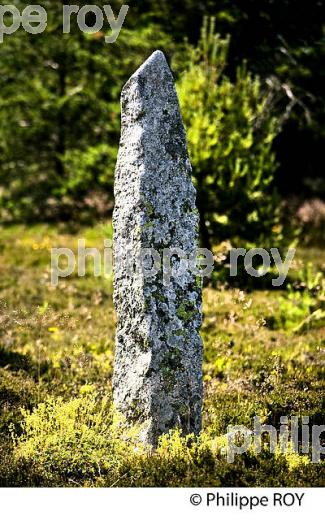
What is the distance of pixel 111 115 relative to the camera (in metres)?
14.5

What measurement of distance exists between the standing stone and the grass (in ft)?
0.81

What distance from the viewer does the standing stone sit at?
4426 mm

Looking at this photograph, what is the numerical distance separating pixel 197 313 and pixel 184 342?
23 cm

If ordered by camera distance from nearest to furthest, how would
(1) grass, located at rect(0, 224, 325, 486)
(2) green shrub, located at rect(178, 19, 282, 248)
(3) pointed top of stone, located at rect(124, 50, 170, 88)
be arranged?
(1) grass, located at rect(0, 224, 325, 486) → (3) pointed top of stone, located at rect(124, 50, 170, 88) → (2) green shrub, located at rect(178, 19, 282, 248)

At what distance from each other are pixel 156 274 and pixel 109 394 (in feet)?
4.68

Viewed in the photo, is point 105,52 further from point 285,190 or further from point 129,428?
point 129,428

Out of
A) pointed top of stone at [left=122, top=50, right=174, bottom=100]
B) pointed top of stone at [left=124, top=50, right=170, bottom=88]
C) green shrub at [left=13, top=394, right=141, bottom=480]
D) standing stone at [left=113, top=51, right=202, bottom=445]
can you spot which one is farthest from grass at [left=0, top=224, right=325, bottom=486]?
pointed top of stone at [left=124, top=50, right=170, bottom=88]

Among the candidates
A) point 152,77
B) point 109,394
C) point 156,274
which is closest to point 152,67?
point 152,77

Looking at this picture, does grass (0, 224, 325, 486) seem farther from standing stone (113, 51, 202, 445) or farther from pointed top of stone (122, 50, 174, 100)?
pointed top of stone (122, 50, 174, 100)

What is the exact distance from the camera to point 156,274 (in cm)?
445

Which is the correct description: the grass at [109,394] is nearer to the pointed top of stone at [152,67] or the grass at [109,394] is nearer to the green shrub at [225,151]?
the green shrub at [225,151]

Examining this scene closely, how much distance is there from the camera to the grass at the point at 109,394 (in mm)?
4266

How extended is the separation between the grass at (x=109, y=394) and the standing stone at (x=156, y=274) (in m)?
0.25

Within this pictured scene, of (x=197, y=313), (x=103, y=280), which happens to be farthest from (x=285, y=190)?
(x=197, y=313)
